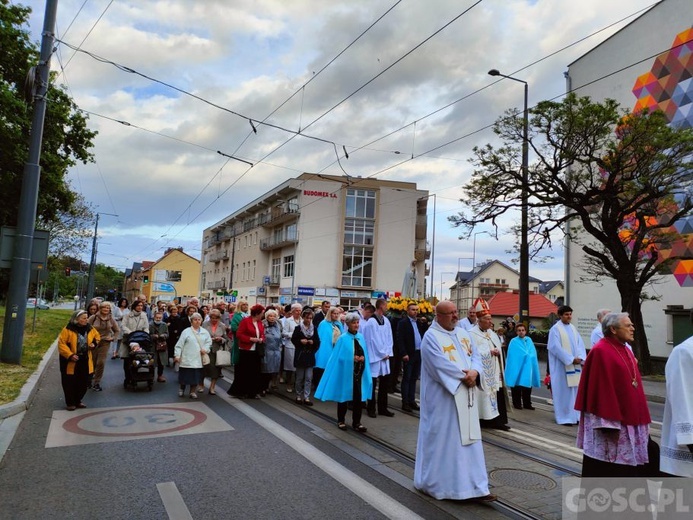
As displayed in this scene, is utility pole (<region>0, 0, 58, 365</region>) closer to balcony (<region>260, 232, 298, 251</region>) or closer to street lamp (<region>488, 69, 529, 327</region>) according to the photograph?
street lamp (<region>488, 69, 529, 327</region>)

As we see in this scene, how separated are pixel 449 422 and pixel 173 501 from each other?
2621mm

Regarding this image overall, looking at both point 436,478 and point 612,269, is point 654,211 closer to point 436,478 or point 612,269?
point 612,269

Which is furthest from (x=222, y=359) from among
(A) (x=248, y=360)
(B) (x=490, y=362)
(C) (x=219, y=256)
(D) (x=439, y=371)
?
(C) (x=219, y=256)

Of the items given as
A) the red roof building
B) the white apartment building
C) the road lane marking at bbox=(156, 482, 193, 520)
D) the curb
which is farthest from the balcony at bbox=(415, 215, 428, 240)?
the road lane marking at bbox=(156, 482, 193, 520)

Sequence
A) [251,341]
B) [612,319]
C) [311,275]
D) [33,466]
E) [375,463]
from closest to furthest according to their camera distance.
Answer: [612,319] < [33,466] < [375,463] < [251,341] < [311,275]

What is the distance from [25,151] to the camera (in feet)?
57.0

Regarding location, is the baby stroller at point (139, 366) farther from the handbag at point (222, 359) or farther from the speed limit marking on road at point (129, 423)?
the speed limit marking on road at point (129, 423)

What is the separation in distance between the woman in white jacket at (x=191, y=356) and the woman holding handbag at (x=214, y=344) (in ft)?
1.36

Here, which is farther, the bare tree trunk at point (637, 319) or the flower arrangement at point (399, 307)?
the bare tree trunk at point (637, 319)

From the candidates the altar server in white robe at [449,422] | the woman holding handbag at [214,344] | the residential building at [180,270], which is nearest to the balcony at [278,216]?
the woman holding handbag at [214,344]

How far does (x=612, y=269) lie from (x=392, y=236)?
108ft

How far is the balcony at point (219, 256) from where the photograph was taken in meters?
71.9

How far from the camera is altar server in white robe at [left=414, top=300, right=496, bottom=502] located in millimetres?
4785

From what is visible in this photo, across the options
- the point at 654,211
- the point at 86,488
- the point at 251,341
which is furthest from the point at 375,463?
the point at 654,211
